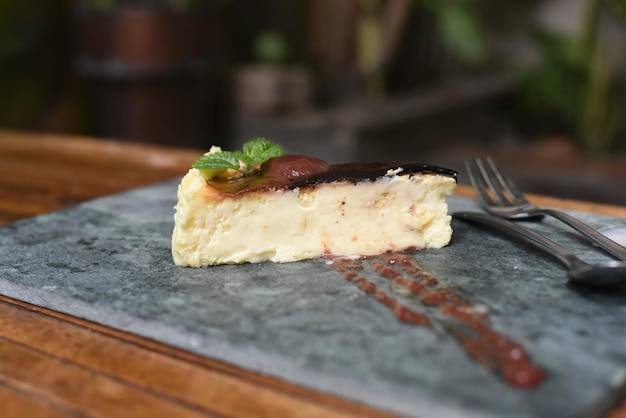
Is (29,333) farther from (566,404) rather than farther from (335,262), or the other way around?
(566,404)

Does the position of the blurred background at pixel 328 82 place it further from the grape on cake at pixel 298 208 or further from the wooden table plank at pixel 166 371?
the wooden table plank at pixel 166 371

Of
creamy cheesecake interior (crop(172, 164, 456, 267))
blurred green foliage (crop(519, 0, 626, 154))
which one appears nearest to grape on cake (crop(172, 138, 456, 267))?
creamy cheesecake interior (crop(172, 164, 456, 267))

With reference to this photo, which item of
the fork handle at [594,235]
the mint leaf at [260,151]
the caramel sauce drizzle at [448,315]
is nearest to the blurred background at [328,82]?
the mint leaf at [260,151]

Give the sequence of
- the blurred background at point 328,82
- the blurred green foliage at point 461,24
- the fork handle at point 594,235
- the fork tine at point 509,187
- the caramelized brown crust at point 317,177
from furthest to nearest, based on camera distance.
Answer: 1. the blurred green foliage at point 461,24
2. the blurred background at point 328,82
3. the fork tine at point 509,187
4. the caramelized brown crust at point 317,177
5. the fork handle at point 594,235

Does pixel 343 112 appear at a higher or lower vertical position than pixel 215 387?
higher

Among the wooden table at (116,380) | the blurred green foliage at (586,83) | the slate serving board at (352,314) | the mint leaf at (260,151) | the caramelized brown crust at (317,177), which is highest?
the blurred green foliage at (586,83)

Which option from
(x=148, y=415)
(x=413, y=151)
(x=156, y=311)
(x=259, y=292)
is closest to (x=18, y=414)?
(x=148, y=415)
